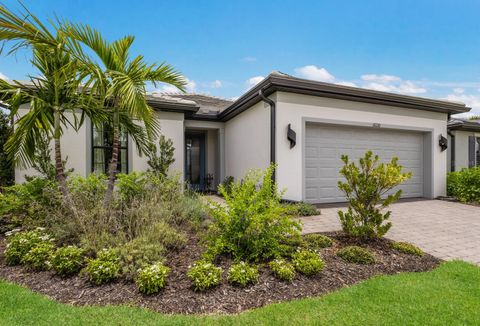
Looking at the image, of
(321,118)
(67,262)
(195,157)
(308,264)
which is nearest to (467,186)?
(321,118)

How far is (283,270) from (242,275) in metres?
0.47

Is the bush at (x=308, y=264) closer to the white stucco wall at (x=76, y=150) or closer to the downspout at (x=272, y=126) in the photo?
the downspout at (x=272, y=126)

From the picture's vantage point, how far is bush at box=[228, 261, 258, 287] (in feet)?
8.73

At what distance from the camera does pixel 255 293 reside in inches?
101

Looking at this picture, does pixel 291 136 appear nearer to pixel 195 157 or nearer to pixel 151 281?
pixel 151 281

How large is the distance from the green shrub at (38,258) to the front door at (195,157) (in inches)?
316

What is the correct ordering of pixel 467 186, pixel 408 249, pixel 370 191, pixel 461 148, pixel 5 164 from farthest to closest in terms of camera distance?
pixel 461 148 → pixel 467 186 → pixel 5 164 → pixel 370 191 → pixel 408 249

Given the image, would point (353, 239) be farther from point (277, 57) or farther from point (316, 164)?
point (277, 57)

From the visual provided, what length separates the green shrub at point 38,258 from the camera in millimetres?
3074

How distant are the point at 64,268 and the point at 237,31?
296 inches

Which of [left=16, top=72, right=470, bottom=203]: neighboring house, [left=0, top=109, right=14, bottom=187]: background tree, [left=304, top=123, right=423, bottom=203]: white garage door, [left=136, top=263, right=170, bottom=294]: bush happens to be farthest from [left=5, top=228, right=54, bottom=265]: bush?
[left=304, top=123, right=423, bottom=203]: white garage door

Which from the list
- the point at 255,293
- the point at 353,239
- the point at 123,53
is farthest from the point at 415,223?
the point at 123,53

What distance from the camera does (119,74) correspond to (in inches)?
157

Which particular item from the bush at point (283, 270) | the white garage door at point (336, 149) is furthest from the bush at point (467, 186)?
the bush at point (283, 270)
